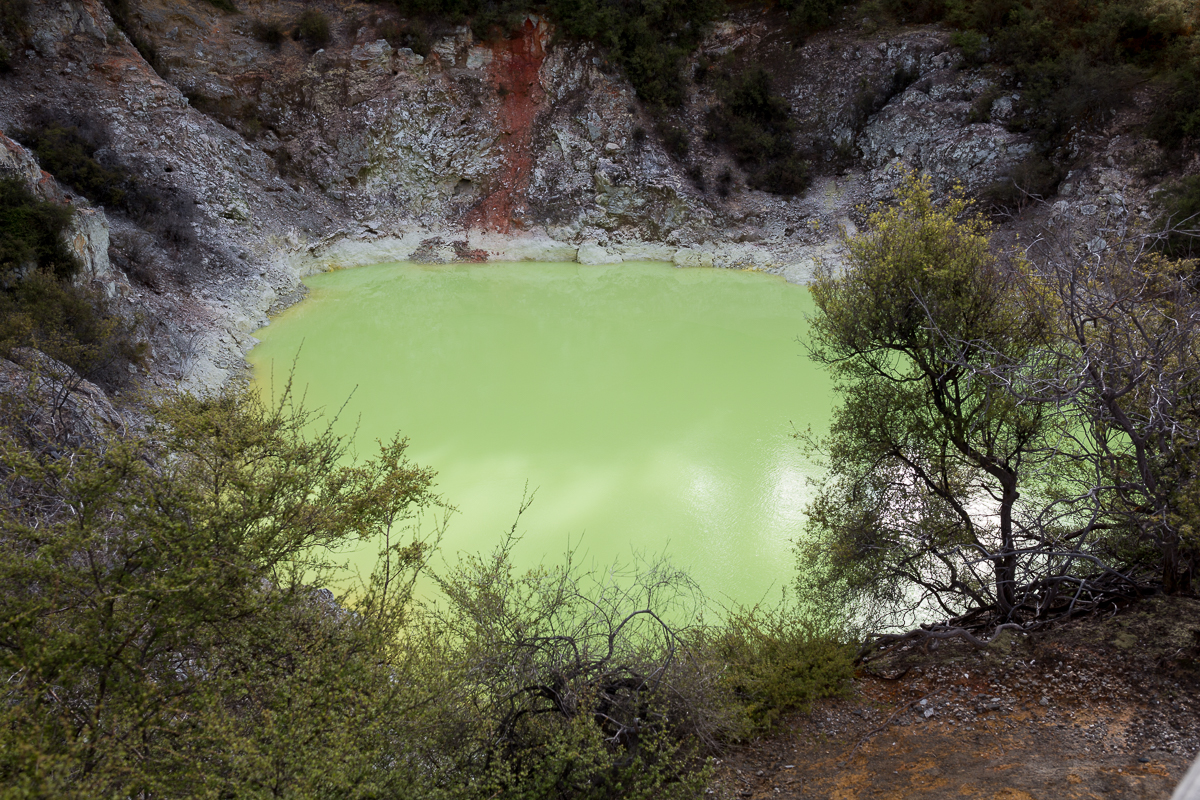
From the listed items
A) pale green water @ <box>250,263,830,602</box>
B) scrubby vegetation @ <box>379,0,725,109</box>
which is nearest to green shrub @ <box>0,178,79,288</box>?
pale green water @ <box>250,263,830,602</box>

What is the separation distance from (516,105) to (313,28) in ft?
25.2

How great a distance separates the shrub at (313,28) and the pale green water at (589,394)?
9.08 m

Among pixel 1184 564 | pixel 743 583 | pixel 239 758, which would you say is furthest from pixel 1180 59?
pixel 239 758

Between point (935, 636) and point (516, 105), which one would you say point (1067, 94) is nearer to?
point (516, 105)

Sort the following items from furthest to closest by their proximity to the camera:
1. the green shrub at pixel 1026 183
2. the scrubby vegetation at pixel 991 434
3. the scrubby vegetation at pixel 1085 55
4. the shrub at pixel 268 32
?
1. the shrub at pixel 268 32
2. the green shrub at pixel 1026 183
3. the scrubby vegetation at pixel 1085 55
4. the scrubby vegetation at pixel 991 434

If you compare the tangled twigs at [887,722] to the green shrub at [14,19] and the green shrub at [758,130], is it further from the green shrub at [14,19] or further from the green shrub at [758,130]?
the green shrub at [14,19]

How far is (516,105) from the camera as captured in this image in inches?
984

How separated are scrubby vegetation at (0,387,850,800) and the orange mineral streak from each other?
19189 millimetres

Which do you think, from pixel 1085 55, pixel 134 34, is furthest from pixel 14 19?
pixel 1085 55

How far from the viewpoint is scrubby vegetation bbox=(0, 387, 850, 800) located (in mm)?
4312

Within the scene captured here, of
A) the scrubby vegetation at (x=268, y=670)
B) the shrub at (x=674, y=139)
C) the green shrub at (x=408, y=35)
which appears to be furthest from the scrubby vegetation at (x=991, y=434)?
the green shrub at (x=408, y=35)

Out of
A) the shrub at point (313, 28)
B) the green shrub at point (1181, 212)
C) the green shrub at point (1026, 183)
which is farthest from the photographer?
the shrub at point (313, 28)

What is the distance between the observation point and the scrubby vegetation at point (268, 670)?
4312mm

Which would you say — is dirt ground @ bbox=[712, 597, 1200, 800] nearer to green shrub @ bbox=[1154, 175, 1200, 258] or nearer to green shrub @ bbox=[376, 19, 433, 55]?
green shrub @ bbox=[1154, 175, 1200, 258]
